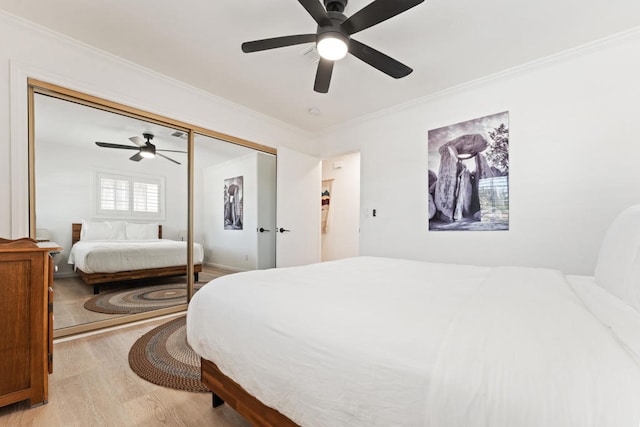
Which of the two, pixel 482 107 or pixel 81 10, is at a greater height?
pixel 81 10

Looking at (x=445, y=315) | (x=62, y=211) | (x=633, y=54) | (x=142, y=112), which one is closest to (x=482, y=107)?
(x=633, y=54)

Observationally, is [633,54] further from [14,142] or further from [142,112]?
[14,142]

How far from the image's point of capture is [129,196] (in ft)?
9.35

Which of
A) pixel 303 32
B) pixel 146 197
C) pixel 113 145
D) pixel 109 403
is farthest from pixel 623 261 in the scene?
pixel 113 145

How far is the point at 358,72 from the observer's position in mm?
2766

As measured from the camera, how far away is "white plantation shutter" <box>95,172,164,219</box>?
2.66m

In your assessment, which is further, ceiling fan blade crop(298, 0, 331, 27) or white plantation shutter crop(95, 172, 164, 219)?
white plantation shutter crop(95, 172, 164, 219)

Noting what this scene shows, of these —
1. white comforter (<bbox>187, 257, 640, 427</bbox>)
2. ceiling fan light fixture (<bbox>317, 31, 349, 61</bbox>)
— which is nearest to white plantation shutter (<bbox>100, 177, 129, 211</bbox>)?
white comforter (<bbox>187, 257, 640, 427</bbox>)

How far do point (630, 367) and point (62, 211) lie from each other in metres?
3.40

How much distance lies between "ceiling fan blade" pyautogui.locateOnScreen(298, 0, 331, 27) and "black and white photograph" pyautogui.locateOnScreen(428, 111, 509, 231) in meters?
1.97

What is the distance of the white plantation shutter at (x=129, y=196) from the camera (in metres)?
2.66

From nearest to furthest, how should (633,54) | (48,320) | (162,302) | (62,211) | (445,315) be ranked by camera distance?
(445,315), (48,320), (633,54), (62,211), (162,302)

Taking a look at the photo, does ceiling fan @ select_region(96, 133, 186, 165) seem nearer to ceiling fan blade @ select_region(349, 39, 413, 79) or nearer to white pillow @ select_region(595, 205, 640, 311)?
ceiling fan blade @ select_region(349, 39, 413, 79)

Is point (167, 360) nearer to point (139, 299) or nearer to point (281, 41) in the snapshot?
point (139, 299)
